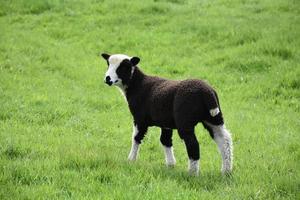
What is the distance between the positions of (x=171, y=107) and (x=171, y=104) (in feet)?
0.15

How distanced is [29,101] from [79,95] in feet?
5.02

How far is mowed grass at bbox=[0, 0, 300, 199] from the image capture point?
730 centimetres

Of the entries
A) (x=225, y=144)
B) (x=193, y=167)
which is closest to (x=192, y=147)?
(x=193, y=167)

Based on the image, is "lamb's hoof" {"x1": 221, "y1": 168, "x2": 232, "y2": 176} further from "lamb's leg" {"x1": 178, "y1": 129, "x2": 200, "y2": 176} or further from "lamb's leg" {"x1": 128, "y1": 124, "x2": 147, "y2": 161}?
"lamb's leg" {"x1": 128, "y1": 124, "x2": 147, "y2": 161}

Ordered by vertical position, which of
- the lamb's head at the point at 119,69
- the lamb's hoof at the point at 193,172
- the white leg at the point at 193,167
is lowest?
the lamb's hoof at the point at 193,172

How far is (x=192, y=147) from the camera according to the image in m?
7.70

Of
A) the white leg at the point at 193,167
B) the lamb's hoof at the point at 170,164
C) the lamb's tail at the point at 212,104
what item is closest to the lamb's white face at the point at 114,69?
the lamb's hoof at the point at 170,164

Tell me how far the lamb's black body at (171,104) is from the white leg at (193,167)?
72mm

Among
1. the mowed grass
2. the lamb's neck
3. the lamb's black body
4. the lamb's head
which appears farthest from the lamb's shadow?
the lamb's head

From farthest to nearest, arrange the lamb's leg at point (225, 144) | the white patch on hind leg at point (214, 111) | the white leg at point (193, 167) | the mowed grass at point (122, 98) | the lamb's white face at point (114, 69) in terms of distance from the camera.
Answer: the lamb's white face at point (114, 69) → the lamb's leg at point (225, 144) → the white leg at point (193, 167) → the white patch on hind leg at point (214, 111) → the mowed grass at point (122, 98)

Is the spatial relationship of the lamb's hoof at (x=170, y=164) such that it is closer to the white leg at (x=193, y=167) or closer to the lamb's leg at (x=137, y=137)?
the lamb's leg at (x=137, y=137)

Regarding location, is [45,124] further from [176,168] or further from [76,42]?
[76,42]

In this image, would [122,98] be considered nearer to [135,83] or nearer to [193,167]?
[135,83]

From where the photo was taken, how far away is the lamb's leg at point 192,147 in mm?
7691
